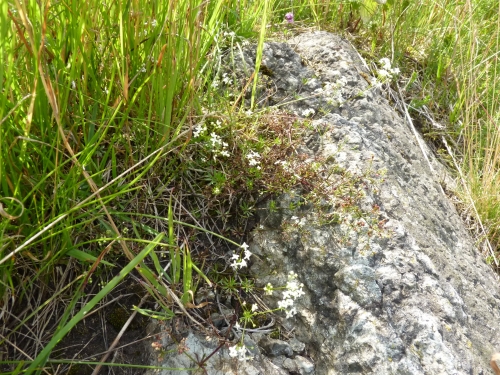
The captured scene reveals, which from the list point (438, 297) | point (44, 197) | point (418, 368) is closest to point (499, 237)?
point (438, 297)

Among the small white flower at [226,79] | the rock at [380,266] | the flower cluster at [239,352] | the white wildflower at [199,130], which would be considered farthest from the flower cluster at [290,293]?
the small white flower at [226,79]

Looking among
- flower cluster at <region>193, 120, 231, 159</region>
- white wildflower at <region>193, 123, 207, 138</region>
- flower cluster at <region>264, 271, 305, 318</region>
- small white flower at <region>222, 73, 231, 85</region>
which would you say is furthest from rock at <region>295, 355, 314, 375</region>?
small white flower at <region>222, 73, 231, 85</region>

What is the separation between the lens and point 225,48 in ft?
8.18

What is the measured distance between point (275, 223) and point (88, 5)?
3.58 ft

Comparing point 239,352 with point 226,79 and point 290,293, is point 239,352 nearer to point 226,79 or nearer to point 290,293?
point 290,293

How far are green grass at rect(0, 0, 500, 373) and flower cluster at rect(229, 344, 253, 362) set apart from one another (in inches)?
9.8

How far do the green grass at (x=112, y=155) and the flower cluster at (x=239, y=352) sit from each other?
9.8 inches

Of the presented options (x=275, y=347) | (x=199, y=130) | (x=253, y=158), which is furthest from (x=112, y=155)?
(x=275, y=347)

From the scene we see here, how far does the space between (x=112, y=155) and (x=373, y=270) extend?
3.58ft

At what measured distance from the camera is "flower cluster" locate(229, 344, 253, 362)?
1409mm

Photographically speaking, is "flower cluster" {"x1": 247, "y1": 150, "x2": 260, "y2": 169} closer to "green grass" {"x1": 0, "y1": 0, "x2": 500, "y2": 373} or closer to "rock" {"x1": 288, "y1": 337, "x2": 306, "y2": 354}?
"green grass" {"x1": 0, "y1": 0, "x2": 500, "y2": 373}

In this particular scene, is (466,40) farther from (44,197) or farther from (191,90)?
(44,197)

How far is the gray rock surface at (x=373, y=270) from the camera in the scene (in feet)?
4.89

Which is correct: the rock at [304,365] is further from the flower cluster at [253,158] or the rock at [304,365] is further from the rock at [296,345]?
the flower cluster at [253,158]
